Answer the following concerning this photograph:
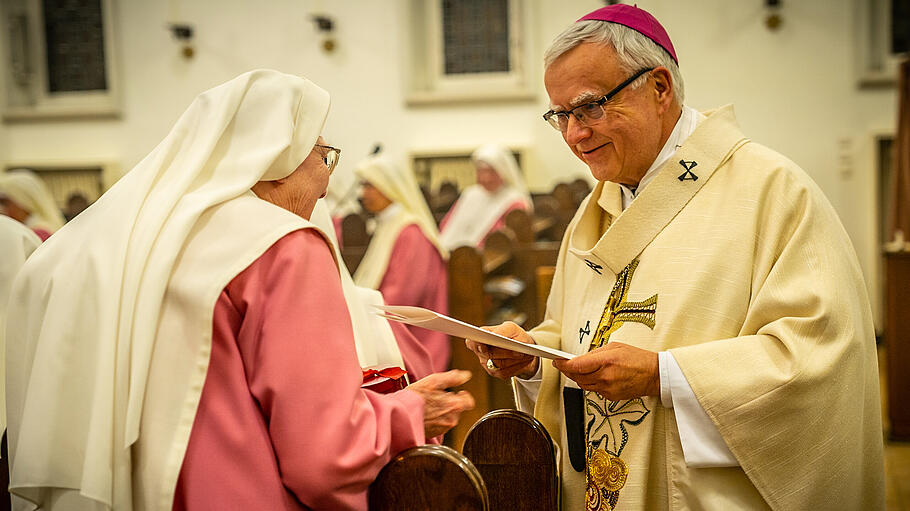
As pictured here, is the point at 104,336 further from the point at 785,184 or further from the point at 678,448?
the point at 785,184

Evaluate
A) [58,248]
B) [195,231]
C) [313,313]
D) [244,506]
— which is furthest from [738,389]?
[58,248]

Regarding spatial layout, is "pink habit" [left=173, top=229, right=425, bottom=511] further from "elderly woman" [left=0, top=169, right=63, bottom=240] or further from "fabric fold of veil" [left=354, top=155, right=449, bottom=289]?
"elderly woman" [left=0, top=169, right=63, bottom=240]

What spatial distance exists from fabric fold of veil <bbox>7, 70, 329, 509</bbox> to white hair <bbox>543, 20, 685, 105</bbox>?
608mm

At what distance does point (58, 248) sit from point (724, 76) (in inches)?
333

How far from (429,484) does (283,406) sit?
301 mm

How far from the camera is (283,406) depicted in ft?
4.90

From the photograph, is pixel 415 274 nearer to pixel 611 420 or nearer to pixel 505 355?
pixel 505 355

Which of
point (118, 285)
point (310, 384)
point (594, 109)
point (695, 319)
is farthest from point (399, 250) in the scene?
point (310, 384)

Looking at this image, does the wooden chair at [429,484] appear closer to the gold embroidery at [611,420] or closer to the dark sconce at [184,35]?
the gold embroidery at [611,420]

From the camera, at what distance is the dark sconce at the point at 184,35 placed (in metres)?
9.77

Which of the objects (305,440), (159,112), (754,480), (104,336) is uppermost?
(159,112)

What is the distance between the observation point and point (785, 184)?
1.85 metres

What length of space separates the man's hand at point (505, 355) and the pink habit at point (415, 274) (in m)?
3.25

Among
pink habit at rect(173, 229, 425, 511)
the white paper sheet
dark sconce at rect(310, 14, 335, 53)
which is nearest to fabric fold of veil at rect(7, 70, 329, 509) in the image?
pink habit at rect(173, 229, 425, 511)
